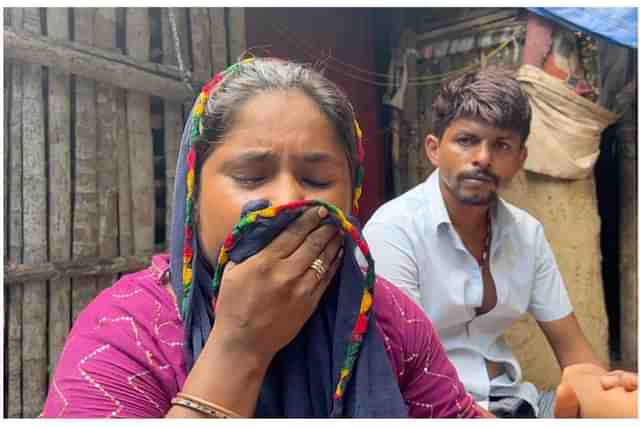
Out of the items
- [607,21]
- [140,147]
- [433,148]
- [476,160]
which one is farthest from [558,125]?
[140,147]

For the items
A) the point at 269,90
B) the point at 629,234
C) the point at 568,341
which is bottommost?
the point at 568,341

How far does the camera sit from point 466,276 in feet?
6.97

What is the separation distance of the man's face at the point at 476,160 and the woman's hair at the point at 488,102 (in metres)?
0.03

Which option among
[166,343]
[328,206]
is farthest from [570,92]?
[166,343]

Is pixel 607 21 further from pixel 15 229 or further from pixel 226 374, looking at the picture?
pixel 15 229

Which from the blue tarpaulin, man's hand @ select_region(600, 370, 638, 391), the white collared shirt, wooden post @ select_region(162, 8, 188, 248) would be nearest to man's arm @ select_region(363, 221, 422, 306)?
the white collared shirt

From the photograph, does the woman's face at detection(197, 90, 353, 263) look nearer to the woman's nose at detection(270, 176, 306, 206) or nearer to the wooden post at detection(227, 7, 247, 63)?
the woman's nose at detection(270, 176, 306, 206)

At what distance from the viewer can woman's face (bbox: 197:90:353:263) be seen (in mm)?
1015

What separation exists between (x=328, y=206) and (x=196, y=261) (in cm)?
30

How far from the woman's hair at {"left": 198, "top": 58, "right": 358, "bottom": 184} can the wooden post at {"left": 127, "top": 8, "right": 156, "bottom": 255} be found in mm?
1796

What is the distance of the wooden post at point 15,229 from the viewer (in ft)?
7.80

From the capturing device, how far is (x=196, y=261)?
108 cm

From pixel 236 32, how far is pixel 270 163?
99.9 inches

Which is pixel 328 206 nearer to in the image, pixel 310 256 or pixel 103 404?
pixel 310 256
